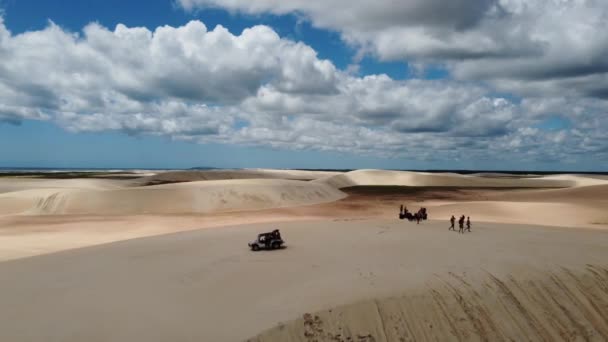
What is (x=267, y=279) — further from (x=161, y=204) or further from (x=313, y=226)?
(x=161, y=204)

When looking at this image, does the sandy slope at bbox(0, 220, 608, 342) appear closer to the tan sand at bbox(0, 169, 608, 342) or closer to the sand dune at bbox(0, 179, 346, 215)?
the tan sand at bbox(0, 169, 608, 342)

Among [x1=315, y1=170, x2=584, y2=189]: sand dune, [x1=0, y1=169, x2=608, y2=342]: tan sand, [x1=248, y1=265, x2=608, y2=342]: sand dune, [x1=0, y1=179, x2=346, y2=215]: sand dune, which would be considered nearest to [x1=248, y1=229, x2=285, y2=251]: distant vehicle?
[x1=0, y1=169, x2=608, y2=342]: tan sand

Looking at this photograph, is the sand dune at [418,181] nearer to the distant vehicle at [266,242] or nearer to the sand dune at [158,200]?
the sand dune at [158,200]

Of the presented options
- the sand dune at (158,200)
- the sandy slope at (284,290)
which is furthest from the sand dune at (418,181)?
the sandy slope at (284,290)

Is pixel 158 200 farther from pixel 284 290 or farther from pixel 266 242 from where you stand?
pixel 284 290

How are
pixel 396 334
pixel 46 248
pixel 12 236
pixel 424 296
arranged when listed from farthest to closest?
pixel 12 236 → pixel 46 248 → pixel 424 296 → pixel 396 334

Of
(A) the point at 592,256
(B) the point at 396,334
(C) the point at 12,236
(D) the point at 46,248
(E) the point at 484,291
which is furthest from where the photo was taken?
(C) the point at 12,236

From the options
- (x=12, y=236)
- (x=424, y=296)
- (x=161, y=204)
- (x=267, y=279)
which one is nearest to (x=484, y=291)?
(x=424, y=296)
